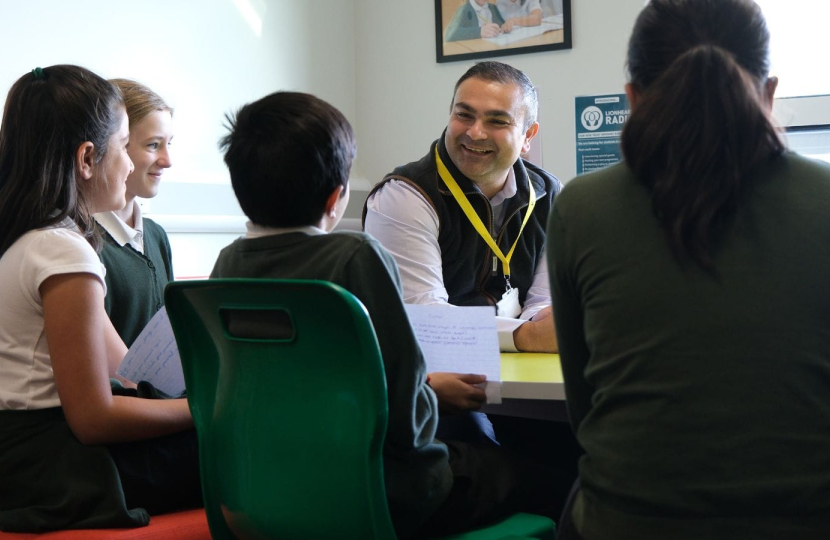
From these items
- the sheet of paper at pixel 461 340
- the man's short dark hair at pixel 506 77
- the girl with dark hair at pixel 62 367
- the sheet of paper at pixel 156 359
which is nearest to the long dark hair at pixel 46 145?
the girl with dark hair at pixel 62 367

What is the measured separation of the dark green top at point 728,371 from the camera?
3.19 ft

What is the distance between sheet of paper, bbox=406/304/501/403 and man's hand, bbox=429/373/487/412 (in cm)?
1

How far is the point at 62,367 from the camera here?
1.43m

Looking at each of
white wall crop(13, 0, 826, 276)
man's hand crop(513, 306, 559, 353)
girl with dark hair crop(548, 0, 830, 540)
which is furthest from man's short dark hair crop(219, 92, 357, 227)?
white wall crop(13, 0, 826, 276)

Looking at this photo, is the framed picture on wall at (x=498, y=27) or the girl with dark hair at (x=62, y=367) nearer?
the girl with dark hair at (x=62, y=367)

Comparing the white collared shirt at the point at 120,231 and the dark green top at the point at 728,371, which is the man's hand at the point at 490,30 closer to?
the white collared shirt at the point at 120,231

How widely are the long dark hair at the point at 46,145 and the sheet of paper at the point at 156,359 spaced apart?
23 centimetres

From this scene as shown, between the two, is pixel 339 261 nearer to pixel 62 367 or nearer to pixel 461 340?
pixel 461 340

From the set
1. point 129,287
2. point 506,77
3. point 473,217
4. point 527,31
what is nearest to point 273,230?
point 129,287

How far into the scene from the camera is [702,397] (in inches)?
38.9

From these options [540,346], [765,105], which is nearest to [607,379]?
A: [765,105]

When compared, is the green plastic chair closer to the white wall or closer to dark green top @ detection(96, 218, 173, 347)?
dark green top @ detection(96, 218, 173, 347)

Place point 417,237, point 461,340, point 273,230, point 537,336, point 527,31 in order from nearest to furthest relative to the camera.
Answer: point 273,230 < point 461,340 < point 537,336 < point 417,237 < point 527,31

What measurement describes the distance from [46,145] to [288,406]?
749 mm
